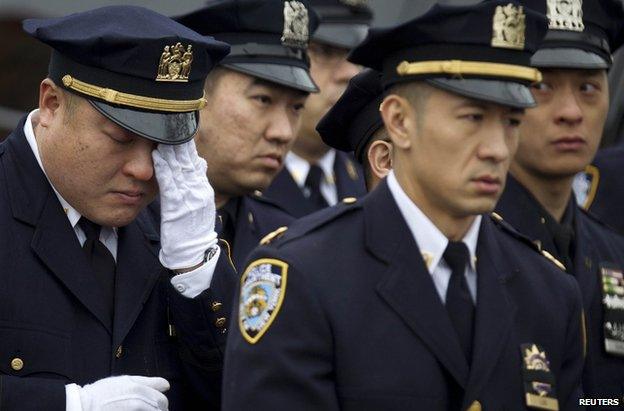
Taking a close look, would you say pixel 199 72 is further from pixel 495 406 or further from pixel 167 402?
pixel 495 406

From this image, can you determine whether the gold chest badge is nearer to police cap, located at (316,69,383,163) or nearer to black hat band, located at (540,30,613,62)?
black hat band, located at (540,30,613,62)

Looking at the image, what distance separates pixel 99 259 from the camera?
5480 mm

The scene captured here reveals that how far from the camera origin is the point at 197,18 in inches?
265

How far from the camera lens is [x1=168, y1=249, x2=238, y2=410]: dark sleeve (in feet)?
17.9

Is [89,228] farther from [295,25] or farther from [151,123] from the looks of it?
[295,25]

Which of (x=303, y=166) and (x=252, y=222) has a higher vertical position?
(x=252, y=222)

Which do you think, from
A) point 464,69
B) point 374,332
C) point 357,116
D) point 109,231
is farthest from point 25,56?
point 374,332

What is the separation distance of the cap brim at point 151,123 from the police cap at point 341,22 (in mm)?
3677

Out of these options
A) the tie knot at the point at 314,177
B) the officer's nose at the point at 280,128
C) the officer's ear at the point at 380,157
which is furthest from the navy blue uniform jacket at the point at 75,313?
the tie knot at the point at 314,177

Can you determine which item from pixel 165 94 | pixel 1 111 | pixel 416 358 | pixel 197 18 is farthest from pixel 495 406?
pixel 1 111

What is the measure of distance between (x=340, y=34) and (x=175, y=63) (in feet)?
12.5

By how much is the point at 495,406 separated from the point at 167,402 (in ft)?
3.73

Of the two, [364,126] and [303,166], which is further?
[303,166]

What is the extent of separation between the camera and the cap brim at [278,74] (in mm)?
6625
